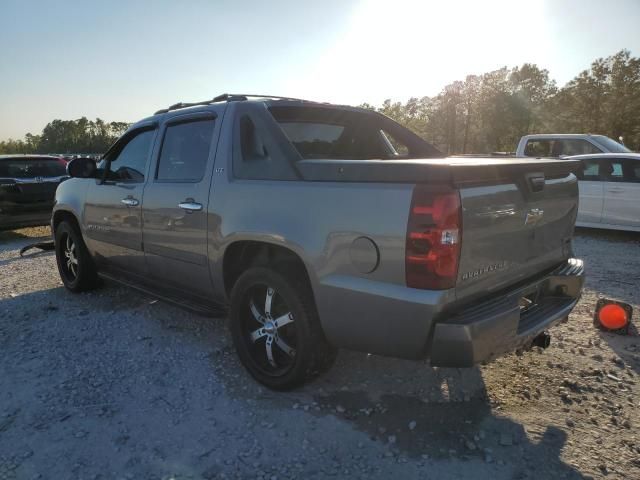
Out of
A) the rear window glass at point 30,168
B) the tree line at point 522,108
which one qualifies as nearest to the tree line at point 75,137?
the tree line at point 522,108

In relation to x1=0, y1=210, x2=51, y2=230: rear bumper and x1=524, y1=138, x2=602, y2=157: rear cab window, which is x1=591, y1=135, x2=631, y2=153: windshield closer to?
x1=524, y1=138, x2=602, y2=157: rear cab window

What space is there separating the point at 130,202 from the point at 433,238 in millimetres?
2849

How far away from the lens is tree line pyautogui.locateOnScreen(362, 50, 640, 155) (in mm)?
31312

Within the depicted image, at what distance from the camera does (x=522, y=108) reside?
142 feet

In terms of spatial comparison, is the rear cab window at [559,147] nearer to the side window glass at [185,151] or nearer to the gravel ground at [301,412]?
the gravel ground at [301,412]

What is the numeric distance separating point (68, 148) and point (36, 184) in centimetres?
8959

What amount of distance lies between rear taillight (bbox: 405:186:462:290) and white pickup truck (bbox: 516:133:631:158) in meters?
8.64

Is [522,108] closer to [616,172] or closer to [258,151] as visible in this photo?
[616,172]

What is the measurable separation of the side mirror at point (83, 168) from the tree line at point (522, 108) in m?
32.7

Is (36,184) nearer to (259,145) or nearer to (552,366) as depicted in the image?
(259,145)

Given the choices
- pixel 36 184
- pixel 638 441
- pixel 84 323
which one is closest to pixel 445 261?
pixel 638 441

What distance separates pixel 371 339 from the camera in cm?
246

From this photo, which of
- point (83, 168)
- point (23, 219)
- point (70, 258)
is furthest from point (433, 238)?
point (23, 219)

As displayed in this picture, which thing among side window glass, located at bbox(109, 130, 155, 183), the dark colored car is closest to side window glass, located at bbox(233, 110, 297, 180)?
side window glass, located at bbox(109, 130, 155, 183)
